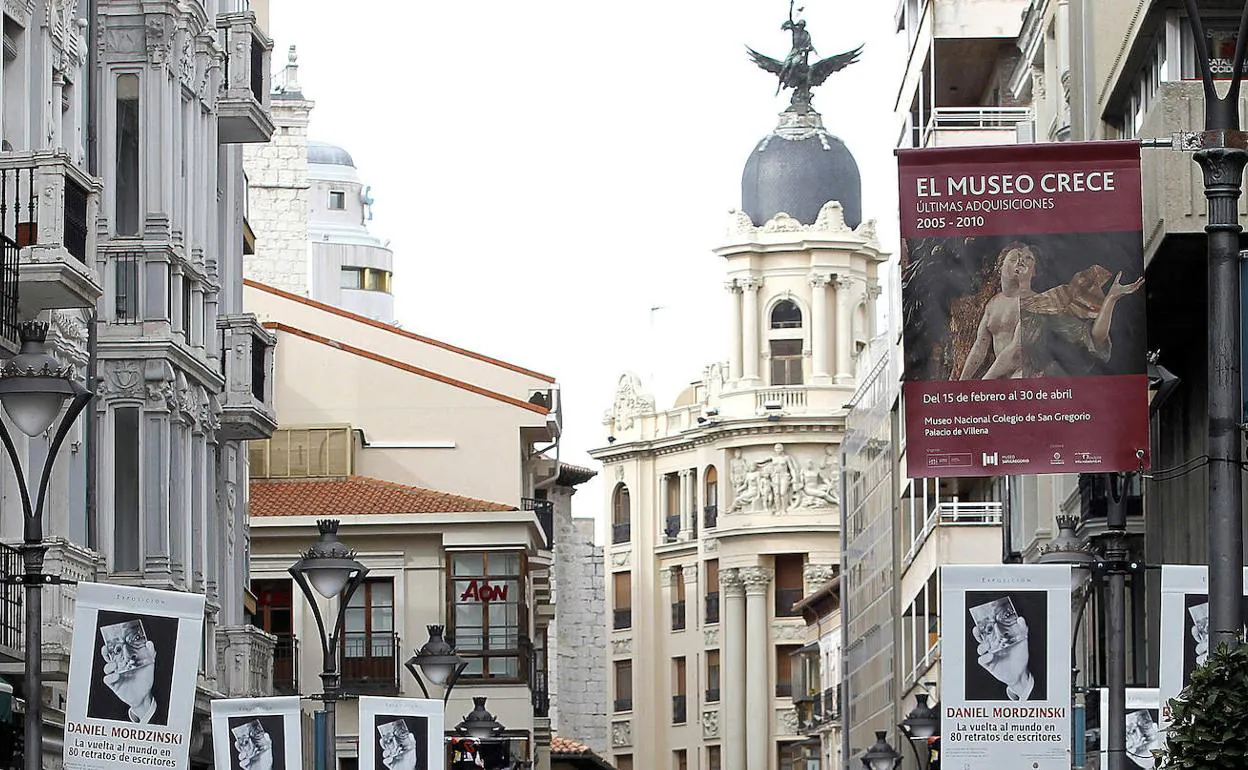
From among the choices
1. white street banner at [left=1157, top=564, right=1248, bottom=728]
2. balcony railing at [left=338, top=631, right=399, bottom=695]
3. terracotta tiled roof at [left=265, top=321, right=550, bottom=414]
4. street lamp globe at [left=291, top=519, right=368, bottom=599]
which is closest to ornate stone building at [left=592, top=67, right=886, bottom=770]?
terracotta tiled roof at [left=265, top=321, right=550, bottom=414]

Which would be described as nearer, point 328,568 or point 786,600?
point 328,568

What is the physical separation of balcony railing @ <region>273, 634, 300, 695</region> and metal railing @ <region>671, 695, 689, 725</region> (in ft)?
202

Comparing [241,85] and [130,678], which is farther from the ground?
[241,85]

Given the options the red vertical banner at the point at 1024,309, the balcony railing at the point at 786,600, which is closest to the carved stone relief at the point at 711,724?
the balcony railing at the point at 786,600

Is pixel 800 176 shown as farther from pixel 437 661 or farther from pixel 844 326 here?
pixel 437 661

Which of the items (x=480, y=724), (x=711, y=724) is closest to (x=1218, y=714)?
(x=480, y=724)

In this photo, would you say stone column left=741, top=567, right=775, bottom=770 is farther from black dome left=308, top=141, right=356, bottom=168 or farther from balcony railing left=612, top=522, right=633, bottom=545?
black dome left=308, top=141, right=356, bottom=168

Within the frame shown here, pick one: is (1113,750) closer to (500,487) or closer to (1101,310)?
(1101,310)

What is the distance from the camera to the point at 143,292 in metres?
35.4

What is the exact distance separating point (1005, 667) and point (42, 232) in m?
9.17

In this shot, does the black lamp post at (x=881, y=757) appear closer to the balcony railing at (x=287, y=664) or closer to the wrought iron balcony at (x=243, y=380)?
the balcony railing at (x=287, y=664)

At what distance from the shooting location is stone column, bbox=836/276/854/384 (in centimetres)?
11219

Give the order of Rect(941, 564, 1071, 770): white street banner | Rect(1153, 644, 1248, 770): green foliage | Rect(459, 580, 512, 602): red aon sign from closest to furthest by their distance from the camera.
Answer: Rect(1153, 644, 1248, 770): green foliage < Rect(941, 564, 1071, 770): white street banner < Rect(459, 580, 512, 602): red aon sign

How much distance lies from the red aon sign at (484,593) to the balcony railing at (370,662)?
171 cm
